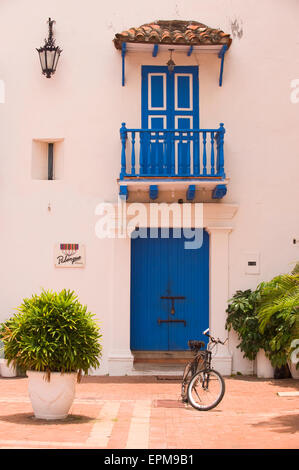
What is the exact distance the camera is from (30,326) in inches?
343

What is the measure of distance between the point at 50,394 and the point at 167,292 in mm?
5576

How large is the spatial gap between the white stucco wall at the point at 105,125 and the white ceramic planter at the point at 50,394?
470 cm

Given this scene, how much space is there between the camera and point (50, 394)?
28.2 feet

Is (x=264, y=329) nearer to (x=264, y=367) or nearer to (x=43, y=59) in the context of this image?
(x=264, y=367)

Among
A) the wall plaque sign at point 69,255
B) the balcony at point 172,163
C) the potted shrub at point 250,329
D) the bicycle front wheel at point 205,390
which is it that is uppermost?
the balcony at point 172,163

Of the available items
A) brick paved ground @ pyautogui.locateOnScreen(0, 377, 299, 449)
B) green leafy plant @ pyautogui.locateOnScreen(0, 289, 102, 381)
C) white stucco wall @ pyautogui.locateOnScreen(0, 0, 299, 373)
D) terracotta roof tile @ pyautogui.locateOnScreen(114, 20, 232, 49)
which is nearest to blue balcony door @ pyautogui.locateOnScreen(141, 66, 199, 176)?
white stucco wall @ pyautogui.locateOnScreen(0, 0, 299, 373)

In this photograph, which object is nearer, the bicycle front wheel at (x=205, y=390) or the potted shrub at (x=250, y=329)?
the bicycle front wheel at (x=205, y=390)

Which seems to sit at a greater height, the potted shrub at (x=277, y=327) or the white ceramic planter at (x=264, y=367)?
the potted shrub at (x=277, y=327)

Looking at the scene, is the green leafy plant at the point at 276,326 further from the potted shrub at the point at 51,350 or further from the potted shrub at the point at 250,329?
the potted shrub at the point at 51,350

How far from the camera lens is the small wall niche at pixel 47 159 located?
545 inches

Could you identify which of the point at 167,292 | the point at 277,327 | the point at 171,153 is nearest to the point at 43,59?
the point at 171,153

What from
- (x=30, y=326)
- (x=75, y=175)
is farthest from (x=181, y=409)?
(x=75, y=175)

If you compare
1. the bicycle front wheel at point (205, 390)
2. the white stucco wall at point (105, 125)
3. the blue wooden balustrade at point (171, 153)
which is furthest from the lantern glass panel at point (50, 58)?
the bicycle front wheel at point (205, 390)

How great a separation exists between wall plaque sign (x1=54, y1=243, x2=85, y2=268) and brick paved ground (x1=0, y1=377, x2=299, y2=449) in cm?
223
